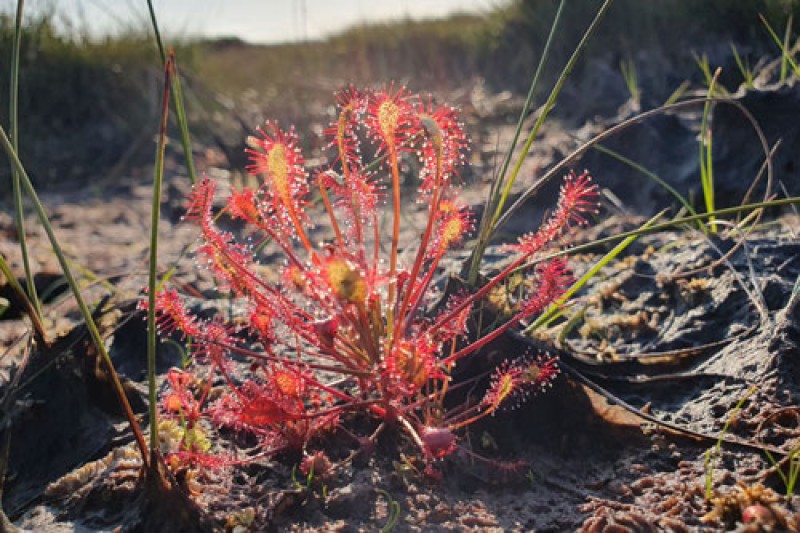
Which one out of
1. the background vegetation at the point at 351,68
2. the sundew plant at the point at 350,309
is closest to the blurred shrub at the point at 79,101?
the background vegetation at the point at 351,68

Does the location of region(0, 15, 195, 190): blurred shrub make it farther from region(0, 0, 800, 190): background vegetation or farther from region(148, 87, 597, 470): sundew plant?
region(148, 87, 597, 470): sundew plant

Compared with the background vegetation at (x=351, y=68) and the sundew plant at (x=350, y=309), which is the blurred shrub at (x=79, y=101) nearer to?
the background vegetation at (x=351, y=68)

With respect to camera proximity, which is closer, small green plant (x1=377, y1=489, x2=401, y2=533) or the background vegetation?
small green plant (x1=377, y1=489, x2=401, y2=533)

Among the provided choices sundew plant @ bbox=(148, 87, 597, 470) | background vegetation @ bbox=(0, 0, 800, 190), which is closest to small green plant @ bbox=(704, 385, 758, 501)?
sundew plant @ bbox=(148, 87, 597, 470)

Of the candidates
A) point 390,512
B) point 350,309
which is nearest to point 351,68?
point 350,309

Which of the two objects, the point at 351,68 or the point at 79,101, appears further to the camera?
the point at 351,68

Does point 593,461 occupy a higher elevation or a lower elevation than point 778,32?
lower

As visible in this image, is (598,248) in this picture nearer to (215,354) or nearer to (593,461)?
(593,461)

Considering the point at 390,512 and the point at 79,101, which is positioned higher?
the point at 79,101

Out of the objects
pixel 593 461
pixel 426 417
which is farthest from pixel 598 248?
pixel 426 417

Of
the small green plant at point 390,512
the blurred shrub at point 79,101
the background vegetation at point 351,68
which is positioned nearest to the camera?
the small green plant at point 390,512

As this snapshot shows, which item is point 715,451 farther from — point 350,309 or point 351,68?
point 351,68
